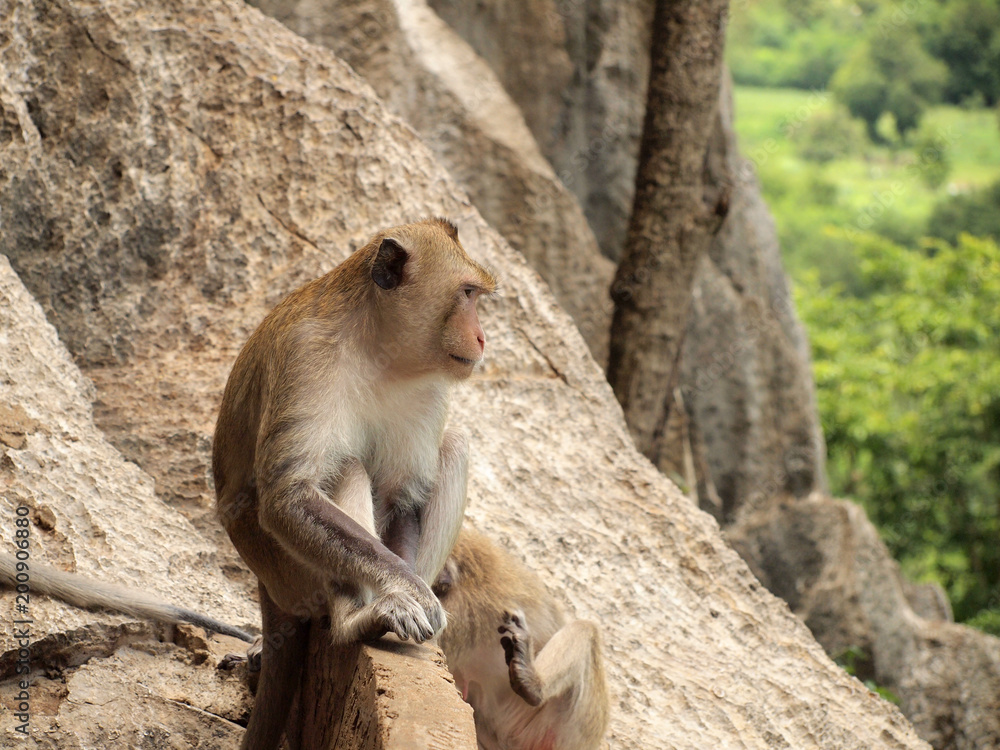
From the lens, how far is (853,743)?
400 cm

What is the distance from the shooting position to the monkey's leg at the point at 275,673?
268cm

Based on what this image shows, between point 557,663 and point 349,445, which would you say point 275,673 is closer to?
point 349,445

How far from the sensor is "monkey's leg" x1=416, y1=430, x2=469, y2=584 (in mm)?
2824

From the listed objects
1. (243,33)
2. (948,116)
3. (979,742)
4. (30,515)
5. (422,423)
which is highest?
(948,116)

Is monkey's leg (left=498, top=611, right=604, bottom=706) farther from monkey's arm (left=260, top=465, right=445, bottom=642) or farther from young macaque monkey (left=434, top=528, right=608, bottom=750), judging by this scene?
monkey's arm (left=260, top=465, right=445, bottom=642)

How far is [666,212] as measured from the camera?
263 inches

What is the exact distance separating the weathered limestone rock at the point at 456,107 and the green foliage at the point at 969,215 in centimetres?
1639

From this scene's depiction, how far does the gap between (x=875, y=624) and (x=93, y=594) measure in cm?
702

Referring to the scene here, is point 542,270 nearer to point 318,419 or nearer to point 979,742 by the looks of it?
point 979,742

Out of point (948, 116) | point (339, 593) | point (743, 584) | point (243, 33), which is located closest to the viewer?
point (339, 593)

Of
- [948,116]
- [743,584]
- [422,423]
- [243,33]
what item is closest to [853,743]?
[743,584]

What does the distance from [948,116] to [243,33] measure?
74.9 feet

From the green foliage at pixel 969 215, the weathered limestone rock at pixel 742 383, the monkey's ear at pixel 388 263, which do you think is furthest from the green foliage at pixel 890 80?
the monkey's ear at pixel 388 263

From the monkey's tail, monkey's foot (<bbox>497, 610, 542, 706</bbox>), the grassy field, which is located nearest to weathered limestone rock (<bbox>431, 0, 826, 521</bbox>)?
monkey's foot (<bbox>497, 610, 542, 706</bbox>)
